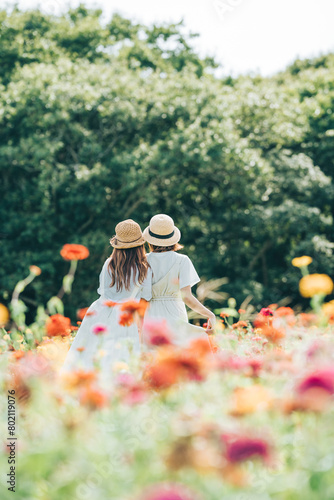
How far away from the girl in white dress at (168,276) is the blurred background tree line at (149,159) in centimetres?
819

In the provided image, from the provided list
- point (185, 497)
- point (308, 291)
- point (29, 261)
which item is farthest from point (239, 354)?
point (29, 261)

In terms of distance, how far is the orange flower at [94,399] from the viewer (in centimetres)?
170

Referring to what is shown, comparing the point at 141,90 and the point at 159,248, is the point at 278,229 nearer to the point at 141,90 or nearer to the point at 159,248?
the point at 141,90

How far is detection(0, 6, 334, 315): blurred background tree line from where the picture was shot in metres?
12.1

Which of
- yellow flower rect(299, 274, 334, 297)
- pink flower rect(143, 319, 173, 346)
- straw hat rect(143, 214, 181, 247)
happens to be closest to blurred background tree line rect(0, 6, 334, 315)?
straw hat rect(143, 214, 181, 247)

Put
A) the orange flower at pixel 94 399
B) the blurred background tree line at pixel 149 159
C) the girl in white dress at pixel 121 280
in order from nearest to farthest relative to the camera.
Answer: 1. the orange flower at pixel 94 399
2. the girl in white dress at pixel 121 280
3. the blurred background tree line at pixel 149 159

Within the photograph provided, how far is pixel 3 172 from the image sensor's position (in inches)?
500

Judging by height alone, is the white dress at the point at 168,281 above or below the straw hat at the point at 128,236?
below

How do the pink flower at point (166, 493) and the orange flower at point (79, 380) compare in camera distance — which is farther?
the orange flower at point (79, 380)

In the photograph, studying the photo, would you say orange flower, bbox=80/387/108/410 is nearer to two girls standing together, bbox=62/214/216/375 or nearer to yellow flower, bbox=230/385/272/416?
yellow flower, bbox=230/385/272/416

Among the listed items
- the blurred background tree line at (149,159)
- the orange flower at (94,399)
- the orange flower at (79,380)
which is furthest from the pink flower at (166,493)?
the blurred background tree line at (149,159)

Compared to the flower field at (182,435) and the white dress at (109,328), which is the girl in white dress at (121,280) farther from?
the flower field at (182,435)

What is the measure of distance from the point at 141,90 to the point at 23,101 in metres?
2.95

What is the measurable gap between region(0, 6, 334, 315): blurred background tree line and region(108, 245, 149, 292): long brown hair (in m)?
8.25
